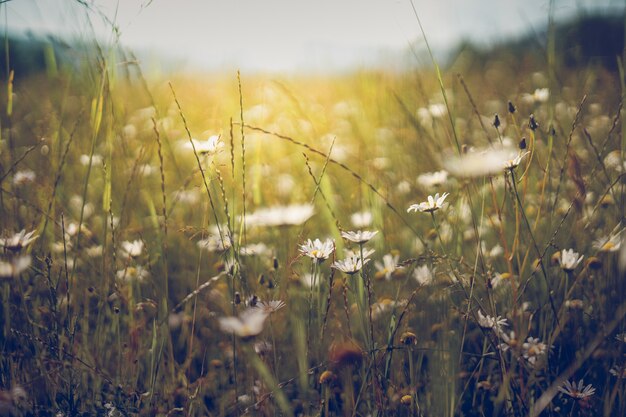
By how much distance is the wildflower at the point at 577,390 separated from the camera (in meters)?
0.78

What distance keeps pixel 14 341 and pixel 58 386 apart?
0.82ft

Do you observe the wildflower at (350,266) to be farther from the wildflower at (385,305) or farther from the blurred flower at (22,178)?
the blurred flower at (22,178)

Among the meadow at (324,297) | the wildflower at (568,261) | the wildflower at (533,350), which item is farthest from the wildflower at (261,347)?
the wildflower at (568,261)

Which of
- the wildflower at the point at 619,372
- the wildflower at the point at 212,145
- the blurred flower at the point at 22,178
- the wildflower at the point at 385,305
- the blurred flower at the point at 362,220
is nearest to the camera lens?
the wildflower at the point at 619,372

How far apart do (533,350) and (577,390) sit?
0.29ft

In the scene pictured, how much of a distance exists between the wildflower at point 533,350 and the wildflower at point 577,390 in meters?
0.06

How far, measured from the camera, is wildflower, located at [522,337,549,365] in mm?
825

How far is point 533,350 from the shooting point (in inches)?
33.4

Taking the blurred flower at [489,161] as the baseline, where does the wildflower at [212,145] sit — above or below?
above

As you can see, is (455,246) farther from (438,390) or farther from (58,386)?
(58,386)

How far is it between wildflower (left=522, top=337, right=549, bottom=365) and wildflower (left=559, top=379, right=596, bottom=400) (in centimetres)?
6

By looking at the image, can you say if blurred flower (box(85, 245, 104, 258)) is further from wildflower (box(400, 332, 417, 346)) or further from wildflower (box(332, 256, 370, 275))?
wildflower (box(400, 332, 417, 346))

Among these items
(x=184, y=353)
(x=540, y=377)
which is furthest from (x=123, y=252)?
(x=540, y=377)

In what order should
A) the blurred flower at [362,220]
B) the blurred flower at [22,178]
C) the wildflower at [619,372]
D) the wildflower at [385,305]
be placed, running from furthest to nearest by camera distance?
the blurred flower at [22,178] < the blurred flower at [362,220] < the wildflower at [385,305] < the wildflower at [619,372]
